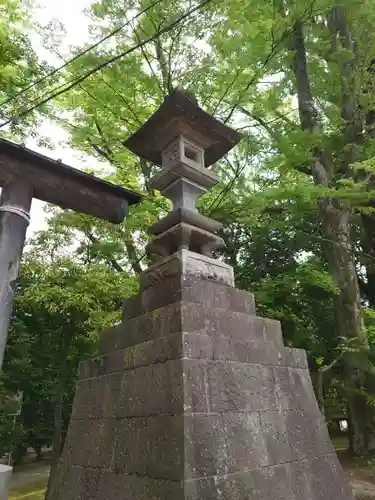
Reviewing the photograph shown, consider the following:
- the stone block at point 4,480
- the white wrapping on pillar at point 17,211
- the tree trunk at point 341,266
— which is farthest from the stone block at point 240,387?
the tree trunk at point 341,266

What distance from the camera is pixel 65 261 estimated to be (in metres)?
9.04

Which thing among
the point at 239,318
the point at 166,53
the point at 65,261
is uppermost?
the point at 166,53

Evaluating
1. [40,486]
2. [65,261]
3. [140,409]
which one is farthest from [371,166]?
[40,486]

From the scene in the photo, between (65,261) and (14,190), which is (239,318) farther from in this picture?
(65,261)

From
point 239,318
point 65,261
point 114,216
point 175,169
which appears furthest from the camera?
point 65,261

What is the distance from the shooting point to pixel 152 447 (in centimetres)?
299

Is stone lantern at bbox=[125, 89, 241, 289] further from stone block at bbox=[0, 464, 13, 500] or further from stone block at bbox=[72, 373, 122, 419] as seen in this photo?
stone block at bbox=[0, 464, 13, 500]

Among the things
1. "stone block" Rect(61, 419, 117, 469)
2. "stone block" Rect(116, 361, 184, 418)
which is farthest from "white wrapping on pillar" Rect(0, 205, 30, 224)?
"stone block" Rect(61, 419, 117, 469)

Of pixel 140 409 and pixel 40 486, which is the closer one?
pixel 140 409

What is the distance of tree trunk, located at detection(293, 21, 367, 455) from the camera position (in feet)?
28.5

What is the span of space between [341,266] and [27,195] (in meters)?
7.60

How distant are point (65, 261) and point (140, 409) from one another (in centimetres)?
642

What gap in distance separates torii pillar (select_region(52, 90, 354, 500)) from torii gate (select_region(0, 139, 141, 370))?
34.8 inches

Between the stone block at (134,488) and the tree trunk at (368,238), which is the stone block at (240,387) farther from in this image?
the tree trunk at (368,238)
